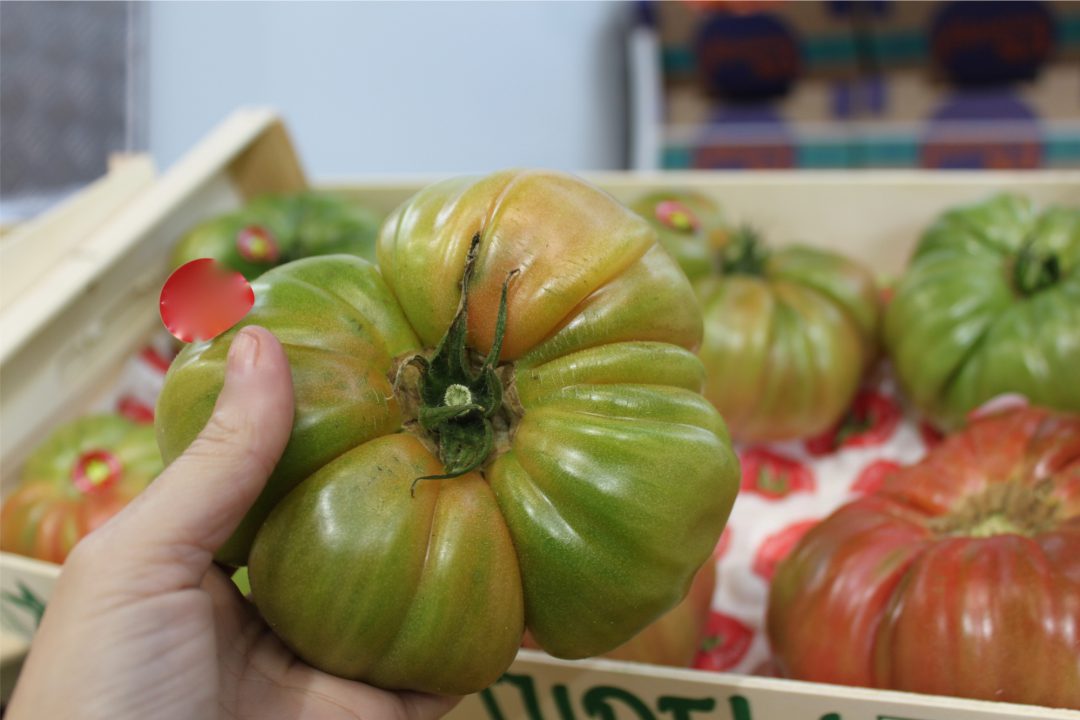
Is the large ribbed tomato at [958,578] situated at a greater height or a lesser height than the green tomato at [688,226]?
lesser

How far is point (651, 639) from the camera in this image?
92 centimetres

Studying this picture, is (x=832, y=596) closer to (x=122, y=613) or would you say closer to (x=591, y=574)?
(x=591, y=574)

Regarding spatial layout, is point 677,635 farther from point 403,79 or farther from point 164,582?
point 403,79

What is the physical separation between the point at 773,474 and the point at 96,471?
99cm

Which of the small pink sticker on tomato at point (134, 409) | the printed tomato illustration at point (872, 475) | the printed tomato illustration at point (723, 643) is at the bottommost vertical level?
the printed tomato illustration at point (723, 643)

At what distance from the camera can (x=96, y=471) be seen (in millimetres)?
1207

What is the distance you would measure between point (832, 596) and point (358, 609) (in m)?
0.52

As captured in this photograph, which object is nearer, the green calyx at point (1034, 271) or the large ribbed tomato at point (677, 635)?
the large ribbed tomato at point (677, 635)

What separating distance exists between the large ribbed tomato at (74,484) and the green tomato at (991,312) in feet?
3.57

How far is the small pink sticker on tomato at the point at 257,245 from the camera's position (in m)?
1.41

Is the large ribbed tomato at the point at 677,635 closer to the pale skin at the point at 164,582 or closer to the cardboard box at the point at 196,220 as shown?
the cardboard box at the point at 196,220

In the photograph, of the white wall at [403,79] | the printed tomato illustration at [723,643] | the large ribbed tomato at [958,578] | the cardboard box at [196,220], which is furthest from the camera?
the white wall at [403,79]

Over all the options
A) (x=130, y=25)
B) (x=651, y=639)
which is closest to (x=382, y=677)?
(x=651, y=639)

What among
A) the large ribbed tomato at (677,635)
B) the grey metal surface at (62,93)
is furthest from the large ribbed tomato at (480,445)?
the grey metal surface at (62,93)
